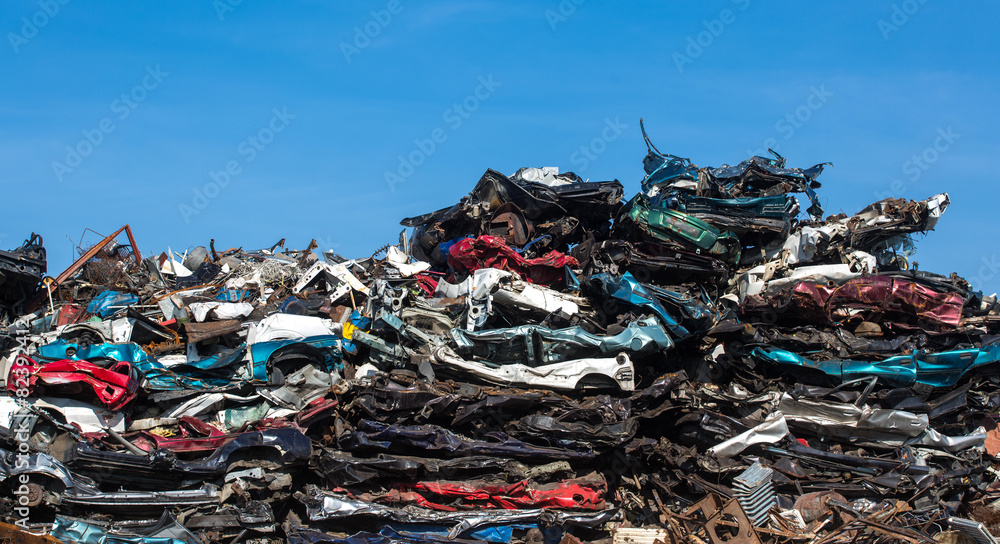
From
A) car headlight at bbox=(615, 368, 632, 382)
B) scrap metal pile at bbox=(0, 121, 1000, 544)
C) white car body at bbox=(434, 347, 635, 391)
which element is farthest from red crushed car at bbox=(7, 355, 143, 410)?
car headlight at bbox=(615, 368, 632, 382)

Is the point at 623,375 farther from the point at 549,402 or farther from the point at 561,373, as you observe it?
the point at 549,402

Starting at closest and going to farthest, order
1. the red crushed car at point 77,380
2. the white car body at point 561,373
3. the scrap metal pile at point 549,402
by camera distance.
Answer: the scrap metal pile at point 549,402
the red crushed car at point 77,380
the white car body at point 561,373

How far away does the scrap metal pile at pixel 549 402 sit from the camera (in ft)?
30.9

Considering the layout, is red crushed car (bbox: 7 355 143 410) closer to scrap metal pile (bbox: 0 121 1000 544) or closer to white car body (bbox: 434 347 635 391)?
scrap metal pile (bbox: 0 121 1000 544)

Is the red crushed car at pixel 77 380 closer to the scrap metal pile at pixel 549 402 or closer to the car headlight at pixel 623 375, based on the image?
the scrap metal pile at pixel 549 402

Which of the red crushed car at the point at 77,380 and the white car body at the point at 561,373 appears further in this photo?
the white car body at the point at 561,373

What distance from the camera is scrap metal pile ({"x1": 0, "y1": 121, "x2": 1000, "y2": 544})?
30.9ft

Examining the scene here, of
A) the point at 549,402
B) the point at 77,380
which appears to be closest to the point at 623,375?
the point at 549,402

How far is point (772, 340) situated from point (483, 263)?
5603 mm

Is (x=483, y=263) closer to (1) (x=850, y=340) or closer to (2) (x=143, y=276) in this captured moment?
(1) (x=850, y=340)

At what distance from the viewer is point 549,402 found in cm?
1073

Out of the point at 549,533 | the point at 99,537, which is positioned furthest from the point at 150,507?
the point at 549,533

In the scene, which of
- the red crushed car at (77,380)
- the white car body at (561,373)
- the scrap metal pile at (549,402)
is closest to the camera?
the scrap metal pile at (549,402)

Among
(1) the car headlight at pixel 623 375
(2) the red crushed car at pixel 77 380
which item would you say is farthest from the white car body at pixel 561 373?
(2) the red crushed car at pixel 77 380
